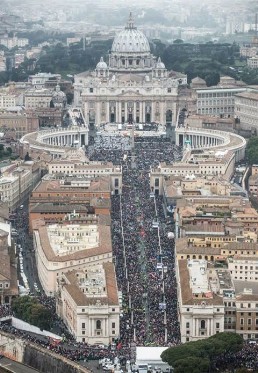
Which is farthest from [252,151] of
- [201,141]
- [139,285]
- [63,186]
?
[139,285]

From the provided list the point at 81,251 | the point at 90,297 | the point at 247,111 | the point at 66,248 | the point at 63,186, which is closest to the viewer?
the point at 90,297

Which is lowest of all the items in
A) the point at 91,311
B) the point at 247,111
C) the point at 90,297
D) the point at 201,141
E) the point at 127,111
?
the point at 201,141

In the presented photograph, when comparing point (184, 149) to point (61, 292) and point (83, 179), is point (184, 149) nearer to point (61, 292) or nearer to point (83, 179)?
point (83, 179)

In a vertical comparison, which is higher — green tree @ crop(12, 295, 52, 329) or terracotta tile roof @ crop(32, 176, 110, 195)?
terracotta tile roof @ crop(32, 176, 110, 195)

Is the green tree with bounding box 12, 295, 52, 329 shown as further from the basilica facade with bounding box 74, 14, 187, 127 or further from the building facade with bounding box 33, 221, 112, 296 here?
the basilica facade with bounding box 74, 14, 187, 127

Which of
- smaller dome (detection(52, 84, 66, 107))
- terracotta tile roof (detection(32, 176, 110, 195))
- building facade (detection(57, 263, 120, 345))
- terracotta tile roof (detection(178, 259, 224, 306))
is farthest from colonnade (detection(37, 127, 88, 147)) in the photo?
building facade (detection(57, 263, 120, 345))

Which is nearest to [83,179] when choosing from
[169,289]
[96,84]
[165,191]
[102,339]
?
[165,191]

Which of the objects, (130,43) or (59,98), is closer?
(59,98)

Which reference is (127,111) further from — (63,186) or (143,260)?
(143,260)

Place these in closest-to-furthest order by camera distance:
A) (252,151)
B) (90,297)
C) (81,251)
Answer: (90,297) → (81,251) → (252,151)
